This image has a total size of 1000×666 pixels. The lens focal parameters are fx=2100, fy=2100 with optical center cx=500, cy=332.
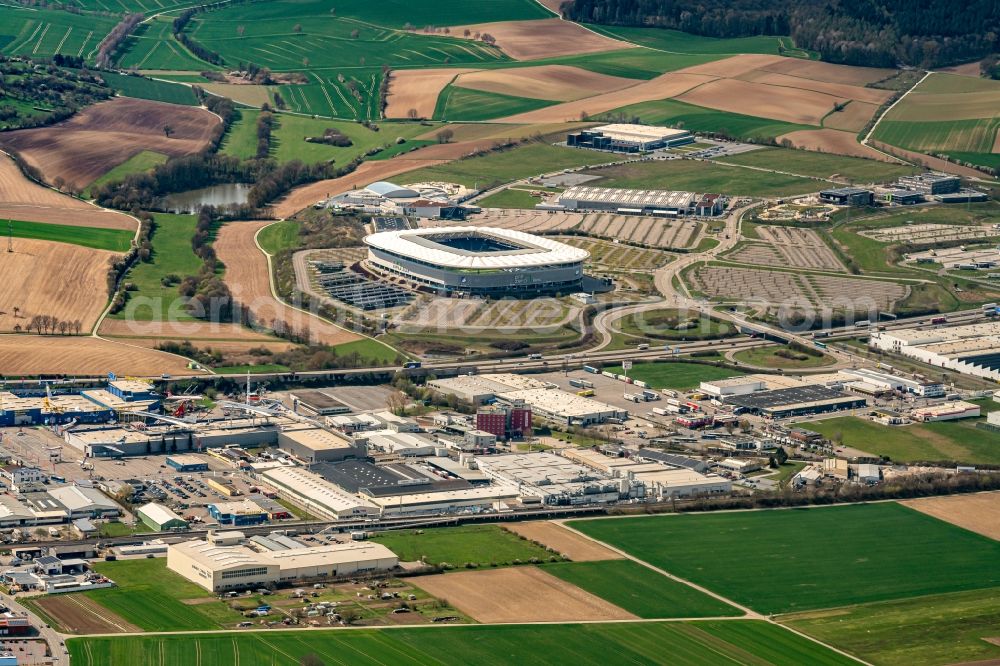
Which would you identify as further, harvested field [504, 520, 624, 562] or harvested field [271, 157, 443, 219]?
harvested field [271, 157, 443, 219]

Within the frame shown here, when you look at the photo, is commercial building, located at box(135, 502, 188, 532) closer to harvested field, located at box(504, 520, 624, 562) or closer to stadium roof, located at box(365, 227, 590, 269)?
harvested field, located at box(504, 520, 624, 562)

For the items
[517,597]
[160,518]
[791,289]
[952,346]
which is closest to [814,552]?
[517,597]

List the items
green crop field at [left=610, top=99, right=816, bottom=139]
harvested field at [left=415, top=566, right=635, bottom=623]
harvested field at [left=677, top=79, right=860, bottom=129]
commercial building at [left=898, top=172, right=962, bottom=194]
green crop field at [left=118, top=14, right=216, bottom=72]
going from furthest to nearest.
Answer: green crop field at [left=118, top=14, right=216, bottom=72]
harvested field at [left=677, top=79, right=860, bottom=129]
green crop field at [left=610, top=99, right=816, bottom=139]
commercial building at [left=898, top=172, right=962, bottom=194]
harvested field at [left=415, top=566, right=635, bottom=623]

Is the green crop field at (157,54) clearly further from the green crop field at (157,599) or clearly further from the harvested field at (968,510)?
the green crop field at (157,599)

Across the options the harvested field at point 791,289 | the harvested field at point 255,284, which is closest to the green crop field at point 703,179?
the harvested field at point 791,289

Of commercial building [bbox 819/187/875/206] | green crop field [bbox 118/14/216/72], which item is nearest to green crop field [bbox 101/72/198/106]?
→ green crop field [bbox 118/14/216/72]

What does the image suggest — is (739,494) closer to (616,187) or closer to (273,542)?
(273,542)

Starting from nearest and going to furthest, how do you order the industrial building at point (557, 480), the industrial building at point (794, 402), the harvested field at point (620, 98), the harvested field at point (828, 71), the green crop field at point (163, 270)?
the industrial building at point (557, 480) → the industrial building at point (794, 402) → the green crop field at point (163, 270) → the harvested field at point (620, 98) → the harvested field at point (828, 71)
